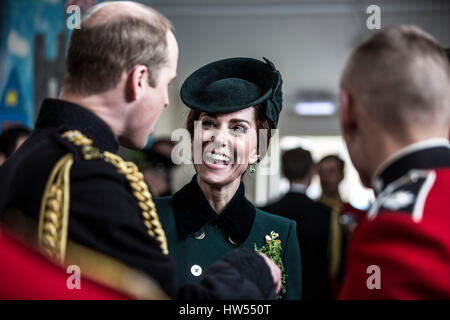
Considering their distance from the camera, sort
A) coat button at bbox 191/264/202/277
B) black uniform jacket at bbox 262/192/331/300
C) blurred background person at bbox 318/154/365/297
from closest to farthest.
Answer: coat button at bbox 191/264/202/277, black uniform jacket at bbox 262/192/331/300, blurred background person at bbox 318/154/365/297

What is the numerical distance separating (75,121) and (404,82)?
1.92ft

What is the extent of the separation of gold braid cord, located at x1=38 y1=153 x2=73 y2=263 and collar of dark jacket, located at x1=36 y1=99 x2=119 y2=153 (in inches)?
4.5

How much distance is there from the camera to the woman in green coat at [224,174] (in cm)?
129

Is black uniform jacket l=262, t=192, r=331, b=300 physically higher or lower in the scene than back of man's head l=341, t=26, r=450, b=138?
lower

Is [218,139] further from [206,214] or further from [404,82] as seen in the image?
[404,82]

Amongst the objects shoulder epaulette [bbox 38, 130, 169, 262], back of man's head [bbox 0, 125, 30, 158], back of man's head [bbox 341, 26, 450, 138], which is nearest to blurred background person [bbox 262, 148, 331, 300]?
back of man's head [bbox 341, 26, 450, 138]

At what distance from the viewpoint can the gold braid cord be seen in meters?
0.91

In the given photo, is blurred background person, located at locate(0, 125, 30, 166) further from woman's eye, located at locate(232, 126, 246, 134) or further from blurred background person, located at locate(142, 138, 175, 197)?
woman's eye, located at locate(232, 126, 246, 134)

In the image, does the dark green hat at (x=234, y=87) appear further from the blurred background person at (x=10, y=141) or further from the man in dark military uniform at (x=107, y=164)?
the blurred background person at (x=10, y=141)

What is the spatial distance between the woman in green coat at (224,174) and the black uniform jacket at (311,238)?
103 millimetres

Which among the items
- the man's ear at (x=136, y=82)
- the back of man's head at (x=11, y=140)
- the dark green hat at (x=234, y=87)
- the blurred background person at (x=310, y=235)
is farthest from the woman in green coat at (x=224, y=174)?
the back of man's head at (x=11, y=140)

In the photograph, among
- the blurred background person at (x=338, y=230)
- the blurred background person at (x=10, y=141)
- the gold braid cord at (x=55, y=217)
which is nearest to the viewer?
the gold braid cord at (x=55, y=217)

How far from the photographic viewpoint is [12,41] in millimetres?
3434
